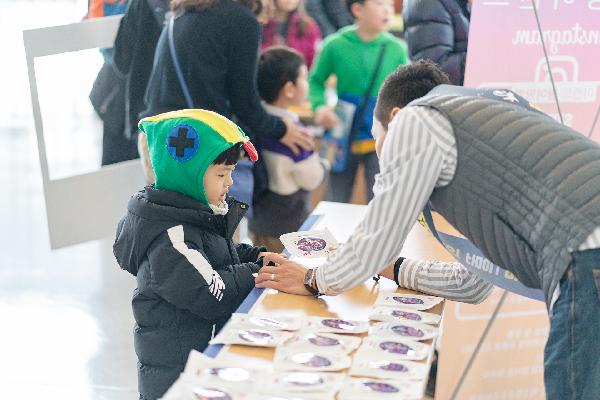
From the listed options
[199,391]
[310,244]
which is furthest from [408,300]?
[199,391]

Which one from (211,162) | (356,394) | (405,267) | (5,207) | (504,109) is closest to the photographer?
(356,394)

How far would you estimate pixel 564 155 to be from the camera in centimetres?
196

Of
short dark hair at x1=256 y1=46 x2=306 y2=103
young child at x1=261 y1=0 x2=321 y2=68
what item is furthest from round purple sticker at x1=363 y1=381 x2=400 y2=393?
young child at x1=261 y1=0 x2=321 y2=68

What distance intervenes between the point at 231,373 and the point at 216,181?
0.66 m

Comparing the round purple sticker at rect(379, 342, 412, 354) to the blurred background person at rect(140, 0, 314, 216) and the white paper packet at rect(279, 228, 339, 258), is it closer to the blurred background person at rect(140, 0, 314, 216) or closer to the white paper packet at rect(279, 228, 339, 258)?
the white paper packet at rect(279, 228, 339, 258)

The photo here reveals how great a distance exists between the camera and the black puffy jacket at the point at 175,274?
2.36 metres

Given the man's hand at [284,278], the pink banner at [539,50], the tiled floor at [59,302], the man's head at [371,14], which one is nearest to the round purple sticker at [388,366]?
the man's hand at [284,278]

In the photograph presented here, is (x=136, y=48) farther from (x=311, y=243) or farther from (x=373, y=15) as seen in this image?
(x=311, y=243)

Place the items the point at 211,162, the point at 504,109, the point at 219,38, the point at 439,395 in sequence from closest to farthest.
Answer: the point at 504,109 < the point at 211,162 < the point at 439,395 < the point at 219,38

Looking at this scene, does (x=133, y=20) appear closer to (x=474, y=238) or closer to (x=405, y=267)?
(x=405, y=267)

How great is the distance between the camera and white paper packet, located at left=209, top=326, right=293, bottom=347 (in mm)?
2088

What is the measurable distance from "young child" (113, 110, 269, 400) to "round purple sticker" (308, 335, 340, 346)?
0.34 meters

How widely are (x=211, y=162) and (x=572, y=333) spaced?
37.8 inches

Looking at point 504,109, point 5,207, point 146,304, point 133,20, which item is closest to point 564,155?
point 504,109
